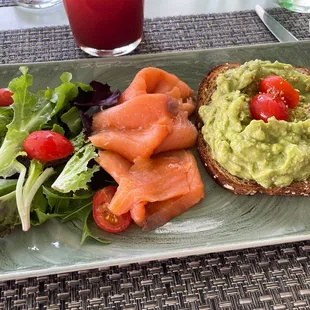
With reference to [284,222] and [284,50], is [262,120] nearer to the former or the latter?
[284,222]

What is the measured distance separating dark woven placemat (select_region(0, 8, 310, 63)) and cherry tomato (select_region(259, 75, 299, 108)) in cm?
100

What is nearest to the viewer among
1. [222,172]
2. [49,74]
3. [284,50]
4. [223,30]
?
[222,172]

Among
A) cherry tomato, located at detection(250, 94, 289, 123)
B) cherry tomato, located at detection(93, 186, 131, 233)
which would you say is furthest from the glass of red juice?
cherry tomato, located at detection(93, 186, 131, 233)

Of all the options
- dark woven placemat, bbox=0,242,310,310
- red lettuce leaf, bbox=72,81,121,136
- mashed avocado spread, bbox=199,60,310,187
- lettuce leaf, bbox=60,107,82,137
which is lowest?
dark woven placemat, bbox=0,242,310,310

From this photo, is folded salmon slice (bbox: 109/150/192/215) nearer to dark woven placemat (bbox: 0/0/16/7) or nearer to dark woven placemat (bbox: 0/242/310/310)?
dark woven placemat (bbox: 0/242/310/310)

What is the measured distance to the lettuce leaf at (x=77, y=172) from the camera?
193 cm

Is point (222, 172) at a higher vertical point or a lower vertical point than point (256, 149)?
lower

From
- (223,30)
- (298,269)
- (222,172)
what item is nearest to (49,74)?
(222,172)

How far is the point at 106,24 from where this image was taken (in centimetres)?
269

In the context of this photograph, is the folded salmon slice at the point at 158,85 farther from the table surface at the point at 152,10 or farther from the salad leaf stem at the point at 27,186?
the table surface at the point at 152,10

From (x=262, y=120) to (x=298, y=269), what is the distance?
2.10ft

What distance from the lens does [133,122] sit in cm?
219

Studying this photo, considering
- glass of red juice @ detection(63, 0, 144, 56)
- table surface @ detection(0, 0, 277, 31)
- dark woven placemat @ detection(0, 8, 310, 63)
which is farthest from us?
table surface @ detection(0, 0, 277, 31)

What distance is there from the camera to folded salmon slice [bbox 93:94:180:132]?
2.17m
